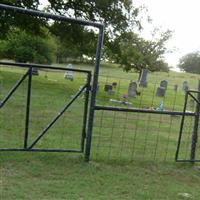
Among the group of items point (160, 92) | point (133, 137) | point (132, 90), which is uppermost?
point (133, 137)

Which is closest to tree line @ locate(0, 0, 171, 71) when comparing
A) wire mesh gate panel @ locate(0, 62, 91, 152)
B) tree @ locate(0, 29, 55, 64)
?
tree @ locate(0, 29, 55, 64)

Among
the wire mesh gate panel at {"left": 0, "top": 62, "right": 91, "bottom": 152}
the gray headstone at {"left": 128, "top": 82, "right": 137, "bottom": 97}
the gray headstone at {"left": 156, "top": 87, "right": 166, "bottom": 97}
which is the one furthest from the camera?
the gray headstone at {"left": 156, "top": 87, "right": 166, "bottom": 97}

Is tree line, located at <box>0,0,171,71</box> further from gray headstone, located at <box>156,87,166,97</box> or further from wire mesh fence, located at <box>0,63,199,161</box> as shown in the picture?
wire mesh fence, located at <box>0,63,199,161</box>

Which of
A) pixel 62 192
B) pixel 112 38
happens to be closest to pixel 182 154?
pixel 62 192

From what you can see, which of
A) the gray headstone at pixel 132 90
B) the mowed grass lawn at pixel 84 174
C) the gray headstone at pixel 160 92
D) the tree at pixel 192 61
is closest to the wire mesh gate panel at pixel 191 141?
the mowed grass lawn at pixel 84 174

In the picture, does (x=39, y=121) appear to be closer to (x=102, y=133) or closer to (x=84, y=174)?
(x=102, y=133)

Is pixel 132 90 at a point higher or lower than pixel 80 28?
lower

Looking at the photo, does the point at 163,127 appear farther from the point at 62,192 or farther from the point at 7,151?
the point at 62,192

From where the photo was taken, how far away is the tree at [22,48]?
71.7 ft

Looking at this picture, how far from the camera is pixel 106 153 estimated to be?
7328mm

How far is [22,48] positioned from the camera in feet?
78.1

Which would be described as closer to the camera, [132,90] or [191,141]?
[191,141]

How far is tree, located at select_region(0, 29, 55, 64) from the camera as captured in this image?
21859 mm

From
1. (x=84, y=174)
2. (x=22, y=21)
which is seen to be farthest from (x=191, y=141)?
(x=22, y=21)
